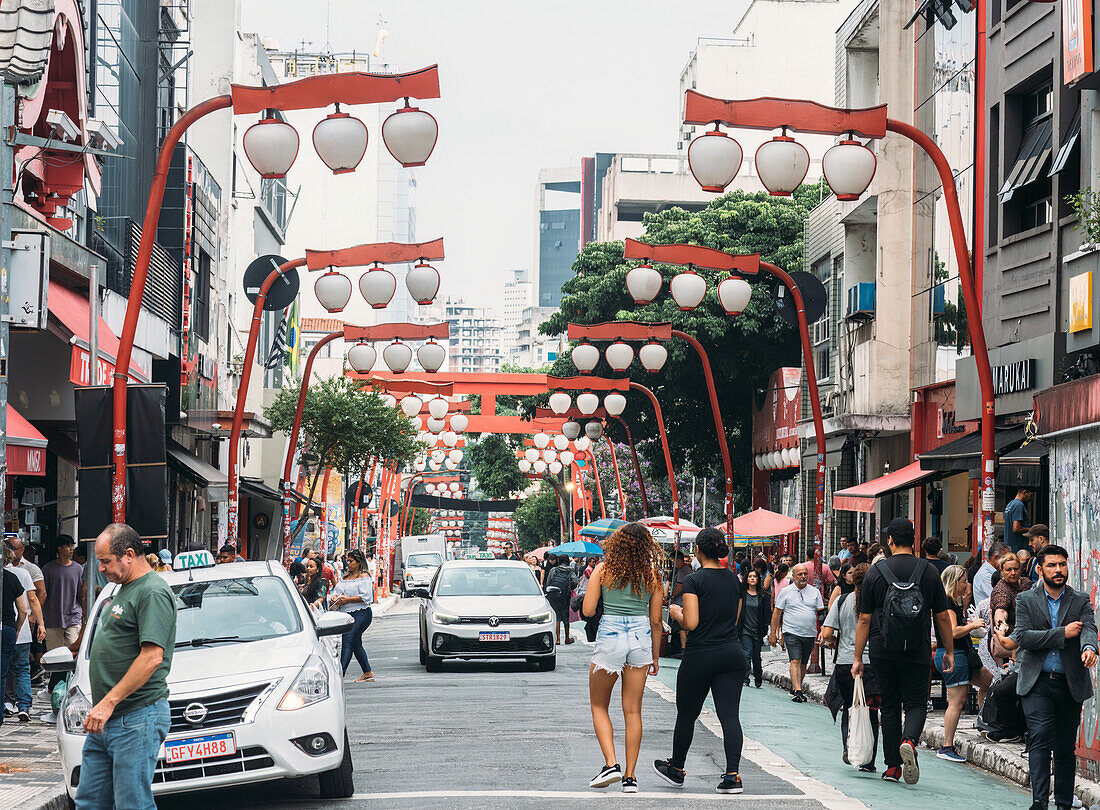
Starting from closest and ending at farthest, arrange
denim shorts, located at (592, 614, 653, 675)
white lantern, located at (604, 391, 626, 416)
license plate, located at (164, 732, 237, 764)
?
license plate, located at (164, 732, 237, 764)
denim shorts, located at (592, 614, 653, 675)
white lantern, located at (604, 391, 626, 416)

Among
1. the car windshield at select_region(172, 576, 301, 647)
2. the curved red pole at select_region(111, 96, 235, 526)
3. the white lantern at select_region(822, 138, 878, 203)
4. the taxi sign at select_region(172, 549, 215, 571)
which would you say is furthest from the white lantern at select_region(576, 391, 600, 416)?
the car windshield at select_region(172, 576, 301, 647)

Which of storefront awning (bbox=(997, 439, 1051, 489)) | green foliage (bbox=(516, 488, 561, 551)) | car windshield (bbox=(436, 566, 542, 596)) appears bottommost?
green foliage (bbox=(516, 488, 561, 551))

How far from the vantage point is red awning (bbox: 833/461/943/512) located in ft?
79.0

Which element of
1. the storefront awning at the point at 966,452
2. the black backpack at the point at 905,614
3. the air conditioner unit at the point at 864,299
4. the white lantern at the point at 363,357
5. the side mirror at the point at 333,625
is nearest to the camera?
the side mirror at the point at 333,625

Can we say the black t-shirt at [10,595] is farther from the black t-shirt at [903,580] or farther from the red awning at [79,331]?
the black t-shirt at [903,580]

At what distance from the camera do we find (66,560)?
56.5 ft

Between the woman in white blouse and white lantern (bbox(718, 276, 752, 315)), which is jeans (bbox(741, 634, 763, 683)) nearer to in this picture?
the woman in white blouse

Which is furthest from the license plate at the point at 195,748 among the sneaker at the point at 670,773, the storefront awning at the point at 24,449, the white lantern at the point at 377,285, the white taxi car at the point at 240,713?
the white lantern at the point at 377,285

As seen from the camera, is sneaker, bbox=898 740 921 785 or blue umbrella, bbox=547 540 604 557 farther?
blue umbrella, bbox=547 540 604 557

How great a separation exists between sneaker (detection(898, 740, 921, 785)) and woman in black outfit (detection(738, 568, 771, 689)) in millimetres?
7737

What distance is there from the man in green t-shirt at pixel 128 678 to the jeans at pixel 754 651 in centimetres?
1254

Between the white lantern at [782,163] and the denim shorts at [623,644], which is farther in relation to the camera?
the white lantern at [782,163]

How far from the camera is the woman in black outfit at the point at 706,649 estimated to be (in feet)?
36.0

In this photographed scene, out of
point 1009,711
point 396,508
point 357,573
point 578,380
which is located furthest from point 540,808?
point 396,508
